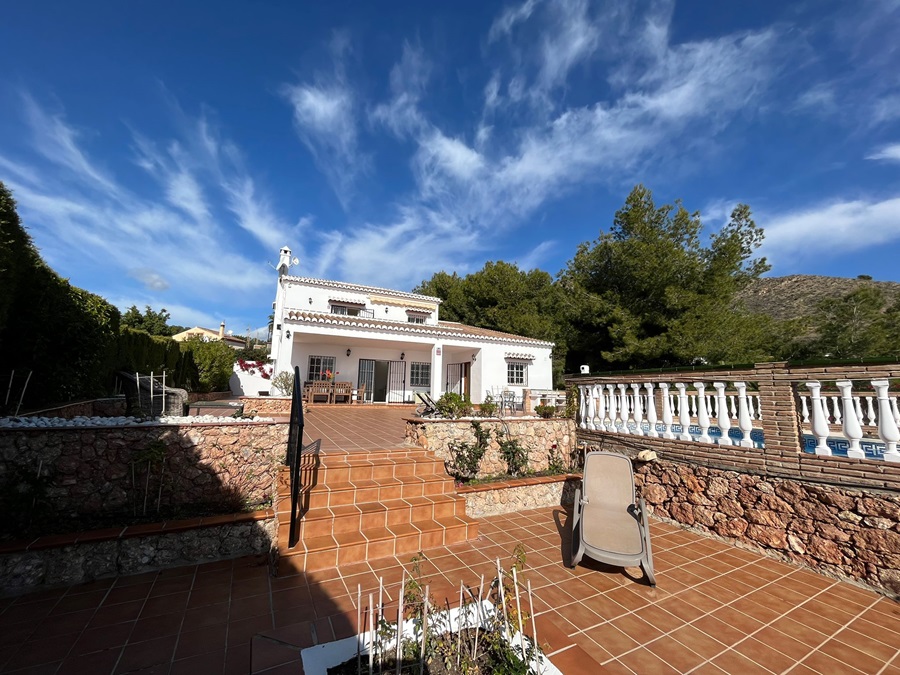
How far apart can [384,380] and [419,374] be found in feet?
5.42

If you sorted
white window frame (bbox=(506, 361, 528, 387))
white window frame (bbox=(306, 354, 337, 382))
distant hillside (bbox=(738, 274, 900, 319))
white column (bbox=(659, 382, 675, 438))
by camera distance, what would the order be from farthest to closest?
1. distant hillside (bbox=(738, 274, 900, 319))
2. white window frame (bbox=(506, 361, 528, 387))
3. white window frame (bbox=(306, 354, 337, 382))
4. white column (bbox=(659, 382, 675, 438))

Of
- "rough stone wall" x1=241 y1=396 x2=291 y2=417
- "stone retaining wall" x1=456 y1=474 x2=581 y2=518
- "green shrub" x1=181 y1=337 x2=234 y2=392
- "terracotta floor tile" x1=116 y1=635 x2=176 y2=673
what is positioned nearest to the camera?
"terracotta floor tile" x1=116 y1=635 x2=176 y2=673

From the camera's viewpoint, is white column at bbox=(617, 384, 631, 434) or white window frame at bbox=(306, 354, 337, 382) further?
white window frame at bbox=(306, 354, 337, 382)

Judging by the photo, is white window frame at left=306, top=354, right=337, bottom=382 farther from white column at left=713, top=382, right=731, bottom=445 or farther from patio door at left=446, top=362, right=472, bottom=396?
white column at left=713, top=382, right=731, bottom=445

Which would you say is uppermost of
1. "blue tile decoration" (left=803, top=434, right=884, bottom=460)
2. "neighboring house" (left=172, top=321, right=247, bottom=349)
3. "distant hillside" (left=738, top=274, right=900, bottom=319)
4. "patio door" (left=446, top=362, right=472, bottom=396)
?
"distant hillside" (left=738, top=274, right=900, bottom=319)

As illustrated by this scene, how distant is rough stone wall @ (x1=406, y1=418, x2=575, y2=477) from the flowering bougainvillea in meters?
11.8

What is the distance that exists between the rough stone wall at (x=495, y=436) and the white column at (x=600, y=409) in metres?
0.66

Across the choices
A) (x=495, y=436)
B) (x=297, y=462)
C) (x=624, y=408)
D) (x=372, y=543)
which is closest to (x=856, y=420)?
(x=624, y=408)

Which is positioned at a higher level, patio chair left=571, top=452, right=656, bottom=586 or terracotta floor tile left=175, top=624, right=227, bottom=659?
patio chair left=571, top=452, right=656, bottom=586

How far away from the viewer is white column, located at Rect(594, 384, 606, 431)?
6.41 m

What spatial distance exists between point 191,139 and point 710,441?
14.4 meters

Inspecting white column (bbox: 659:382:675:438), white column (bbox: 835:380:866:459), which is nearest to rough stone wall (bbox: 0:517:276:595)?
white column (bbox: 659:382:675:438)

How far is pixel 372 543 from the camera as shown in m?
3.91

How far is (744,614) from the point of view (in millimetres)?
3055
